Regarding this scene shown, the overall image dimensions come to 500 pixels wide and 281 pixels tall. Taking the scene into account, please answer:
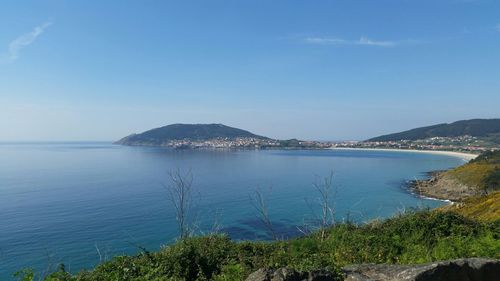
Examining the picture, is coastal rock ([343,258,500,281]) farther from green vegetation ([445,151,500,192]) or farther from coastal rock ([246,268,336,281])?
green vegetation ([445,151,500,192])

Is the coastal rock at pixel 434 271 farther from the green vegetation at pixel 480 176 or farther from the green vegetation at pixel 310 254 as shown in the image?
the green vegetation at pixel 480 176

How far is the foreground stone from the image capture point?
5633 mm

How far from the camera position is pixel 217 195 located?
63.9 meters

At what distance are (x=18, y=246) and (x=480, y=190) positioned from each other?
66.4 m

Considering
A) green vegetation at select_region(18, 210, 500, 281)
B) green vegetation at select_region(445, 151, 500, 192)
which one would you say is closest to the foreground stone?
green vegetation at select_region(18, 210, 500, 281)

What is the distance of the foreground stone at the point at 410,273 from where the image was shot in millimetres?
5633

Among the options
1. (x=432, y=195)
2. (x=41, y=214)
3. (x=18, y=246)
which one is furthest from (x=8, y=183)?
(x=432, y=195)

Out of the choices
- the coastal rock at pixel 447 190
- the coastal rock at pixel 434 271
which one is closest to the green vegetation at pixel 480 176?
the coastal rock at pixel 447 190

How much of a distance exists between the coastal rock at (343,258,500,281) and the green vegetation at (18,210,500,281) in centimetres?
45

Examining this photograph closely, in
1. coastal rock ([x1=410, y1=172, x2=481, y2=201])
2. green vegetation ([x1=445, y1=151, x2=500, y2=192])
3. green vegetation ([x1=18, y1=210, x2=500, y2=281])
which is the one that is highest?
green vegetation ([x1=18, y1=210, x2=500, y2=281])

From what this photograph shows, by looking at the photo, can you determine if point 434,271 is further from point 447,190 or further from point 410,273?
point 447,190

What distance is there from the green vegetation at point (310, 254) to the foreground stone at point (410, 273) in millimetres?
413

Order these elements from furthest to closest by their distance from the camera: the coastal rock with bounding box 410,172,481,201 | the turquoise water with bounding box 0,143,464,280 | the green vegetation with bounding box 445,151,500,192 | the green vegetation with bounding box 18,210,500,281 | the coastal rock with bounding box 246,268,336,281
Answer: the coastal rock with bounding box 410,172,481,201
the green vegetation with bounding box 445,151,500,192
the turquoise water with bounding box 0,143,464,280
the green vegetation with bounding box 18,210,500,281
the coastal rock with bounding box 246,268,336,281

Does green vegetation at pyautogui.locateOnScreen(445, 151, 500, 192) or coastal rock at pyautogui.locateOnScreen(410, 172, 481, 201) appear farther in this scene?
coastal rock at pyautogui.locateOnScreen(410, 172, 481, 201)
